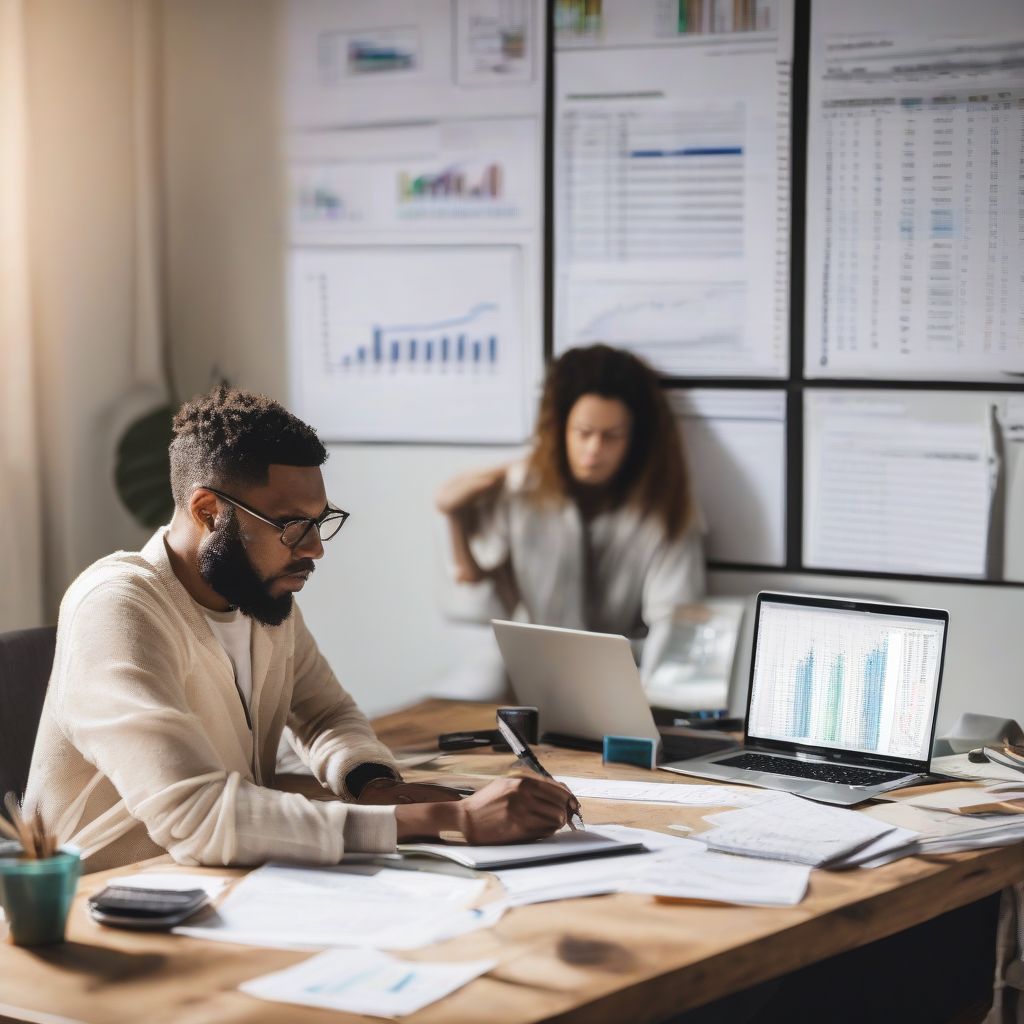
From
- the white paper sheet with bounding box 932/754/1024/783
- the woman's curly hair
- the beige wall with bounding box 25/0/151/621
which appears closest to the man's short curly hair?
the white paper sheet with bounding box 932/754/1024/783

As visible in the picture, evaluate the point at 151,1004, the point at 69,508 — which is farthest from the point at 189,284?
the point at 151,1004

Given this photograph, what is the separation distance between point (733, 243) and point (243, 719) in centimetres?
169

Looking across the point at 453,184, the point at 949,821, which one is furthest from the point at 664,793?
the point at 453,184

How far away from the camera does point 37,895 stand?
1.49 m

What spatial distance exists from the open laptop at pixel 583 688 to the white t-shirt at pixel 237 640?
0.55 m

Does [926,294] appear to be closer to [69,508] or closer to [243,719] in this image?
[243,719]

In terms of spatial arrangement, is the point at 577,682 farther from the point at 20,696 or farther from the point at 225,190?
the point at 225,190

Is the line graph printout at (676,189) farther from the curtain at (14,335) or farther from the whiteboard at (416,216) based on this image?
the curtain at (14,335)

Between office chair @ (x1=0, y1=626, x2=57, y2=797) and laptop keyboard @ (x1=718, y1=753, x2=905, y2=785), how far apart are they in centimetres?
118

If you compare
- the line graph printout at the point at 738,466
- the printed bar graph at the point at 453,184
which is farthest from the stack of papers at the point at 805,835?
the printed bar graph at the point at 453,184

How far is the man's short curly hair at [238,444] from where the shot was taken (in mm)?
1993

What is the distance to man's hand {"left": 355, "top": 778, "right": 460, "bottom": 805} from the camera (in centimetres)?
208

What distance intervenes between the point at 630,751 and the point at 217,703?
28.5 inches

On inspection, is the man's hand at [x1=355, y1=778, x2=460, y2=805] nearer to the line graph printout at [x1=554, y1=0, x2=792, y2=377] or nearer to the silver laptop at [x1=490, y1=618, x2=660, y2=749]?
the silver laptop at [x1=490, y1=618, x2=660, y2=749]
